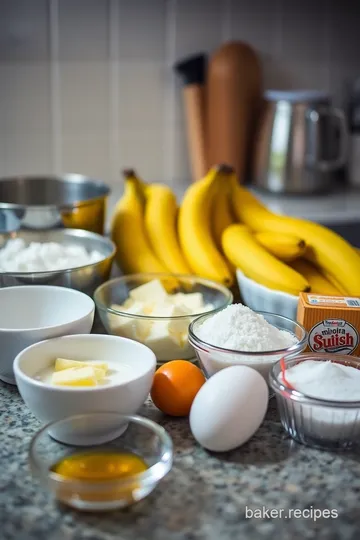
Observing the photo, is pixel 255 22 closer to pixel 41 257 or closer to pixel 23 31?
pixel 23 31

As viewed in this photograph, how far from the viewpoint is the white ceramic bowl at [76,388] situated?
739 mm

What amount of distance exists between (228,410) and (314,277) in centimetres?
43

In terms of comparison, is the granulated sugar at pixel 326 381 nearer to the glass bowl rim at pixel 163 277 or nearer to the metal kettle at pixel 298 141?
the glass bowl rim at pixel 163 277

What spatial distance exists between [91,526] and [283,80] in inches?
64.9

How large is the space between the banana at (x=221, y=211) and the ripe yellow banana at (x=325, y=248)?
0.18 ft

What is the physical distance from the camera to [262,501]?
67 cm

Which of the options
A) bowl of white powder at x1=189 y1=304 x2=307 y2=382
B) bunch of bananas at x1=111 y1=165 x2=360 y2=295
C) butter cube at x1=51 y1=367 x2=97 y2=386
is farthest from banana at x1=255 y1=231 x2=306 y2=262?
butter cube at x1=51 y1=367 x2=97 y2=386

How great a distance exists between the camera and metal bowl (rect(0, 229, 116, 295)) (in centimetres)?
103

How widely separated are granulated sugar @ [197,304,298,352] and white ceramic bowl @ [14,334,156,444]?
3.4 inches

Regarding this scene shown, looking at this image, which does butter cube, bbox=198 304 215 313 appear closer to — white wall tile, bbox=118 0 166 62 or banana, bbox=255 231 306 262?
banana, bbox=255 231 306 262

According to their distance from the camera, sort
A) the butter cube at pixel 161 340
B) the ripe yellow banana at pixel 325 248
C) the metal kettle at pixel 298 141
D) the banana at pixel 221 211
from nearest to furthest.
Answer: the butter cube at pixel 161 340 < the ripe yellow banana at pixel 325 248 < the banana at pixel 221 211 < the metal kettle at pixel 298 141

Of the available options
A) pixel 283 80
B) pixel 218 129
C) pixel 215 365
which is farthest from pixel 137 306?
pixel 283 80

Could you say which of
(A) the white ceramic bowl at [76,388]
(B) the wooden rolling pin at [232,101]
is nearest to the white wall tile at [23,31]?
(B) the wooden rolling pin at [232,101]

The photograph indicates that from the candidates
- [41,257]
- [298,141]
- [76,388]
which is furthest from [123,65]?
[76,388]
